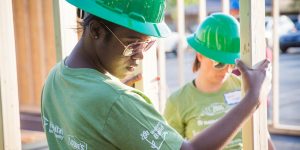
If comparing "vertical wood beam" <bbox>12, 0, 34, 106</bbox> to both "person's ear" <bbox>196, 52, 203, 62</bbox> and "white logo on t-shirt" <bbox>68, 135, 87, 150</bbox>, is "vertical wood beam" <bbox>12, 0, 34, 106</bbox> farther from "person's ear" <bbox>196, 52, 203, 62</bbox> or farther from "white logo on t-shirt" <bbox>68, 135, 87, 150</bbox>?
"white logo on t-shirt" <bbox>68, 135, 87, 150</bbox>

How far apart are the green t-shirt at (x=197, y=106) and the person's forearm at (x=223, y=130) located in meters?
1.24

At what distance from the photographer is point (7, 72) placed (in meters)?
2.36

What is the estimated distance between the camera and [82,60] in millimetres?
1575

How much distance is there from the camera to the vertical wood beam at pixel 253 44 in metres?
1.80

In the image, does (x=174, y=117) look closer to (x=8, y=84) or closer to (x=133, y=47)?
(x=8, y=84)

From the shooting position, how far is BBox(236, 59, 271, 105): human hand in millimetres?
1621

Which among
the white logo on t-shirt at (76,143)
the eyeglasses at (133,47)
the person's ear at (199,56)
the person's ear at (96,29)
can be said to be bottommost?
the white logo on t-shirt at (76,143)

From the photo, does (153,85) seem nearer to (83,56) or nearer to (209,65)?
(209,65)

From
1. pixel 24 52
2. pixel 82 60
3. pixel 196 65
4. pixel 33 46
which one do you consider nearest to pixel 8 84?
pixel 82 60

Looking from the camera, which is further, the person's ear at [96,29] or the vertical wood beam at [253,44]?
the vertical wood beam at [253,44]

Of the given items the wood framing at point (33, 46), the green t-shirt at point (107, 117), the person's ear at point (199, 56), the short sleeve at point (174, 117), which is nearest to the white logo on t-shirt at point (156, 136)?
the green t-shirt at point (107, 117)

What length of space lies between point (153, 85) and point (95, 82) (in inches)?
37.5

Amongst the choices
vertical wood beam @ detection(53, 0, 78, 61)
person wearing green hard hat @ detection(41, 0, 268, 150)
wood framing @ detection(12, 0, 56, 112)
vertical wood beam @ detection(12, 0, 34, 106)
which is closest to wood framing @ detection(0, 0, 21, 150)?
vertical wood beam @ detection(53, 0, 78, 61)

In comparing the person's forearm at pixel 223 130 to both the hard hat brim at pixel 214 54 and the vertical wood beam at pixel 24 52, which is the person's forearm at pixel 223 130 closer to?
the hard hat brim at pixel 214 54
